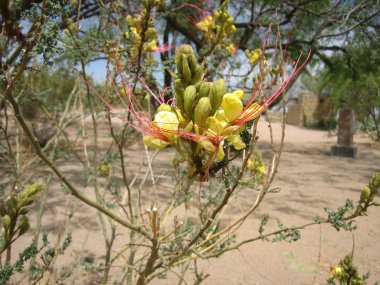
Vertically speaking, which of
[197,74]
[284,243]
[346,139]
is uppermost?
[197,74]

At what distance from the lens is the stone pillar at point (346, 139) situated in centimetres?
784

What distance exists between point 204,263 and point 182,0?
13.0 feet

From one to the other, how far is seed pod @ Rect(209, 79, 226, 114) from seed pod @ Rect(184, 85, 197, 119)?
0.11 ft

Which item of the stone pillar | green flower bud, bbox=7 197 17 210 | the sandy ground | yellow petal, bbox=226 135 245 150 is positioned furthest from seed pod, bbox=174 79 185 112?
the stone pillar

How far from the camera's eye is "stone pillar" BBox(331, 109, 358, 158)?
309 inches

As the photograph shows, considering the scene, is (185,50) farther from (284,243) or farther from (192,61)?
(284,243)

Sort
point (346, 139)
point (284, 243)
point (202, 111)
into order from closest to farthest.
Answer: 1. point (202, 111)
2. point (284, 243)
3. point (346, 139)

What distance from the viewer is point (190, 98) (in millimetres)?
582

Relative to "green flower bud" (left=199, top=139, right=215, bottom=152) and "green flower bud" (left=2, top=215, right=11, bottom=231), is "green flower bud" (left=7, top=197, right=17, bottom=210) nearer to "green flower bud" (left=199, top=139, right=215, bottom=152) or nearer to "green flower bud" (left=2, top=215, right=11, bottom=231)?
"green flower bud" (left=2, top=215, right=11, bottom=231)

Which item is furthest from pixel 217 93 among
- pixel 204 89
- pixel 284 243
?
pixel 284 243

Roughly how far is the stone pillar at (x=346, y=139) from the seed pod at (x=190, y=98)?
8.09 m

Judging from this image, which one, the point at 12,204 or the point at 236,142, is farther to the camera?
the point at 12,204

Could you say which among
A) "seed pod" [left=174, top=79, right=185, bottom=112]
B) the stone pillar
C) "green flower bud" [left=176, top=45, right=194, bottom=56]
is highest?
"green flower bud" [left=176, top=45, right=194, bottom=56]

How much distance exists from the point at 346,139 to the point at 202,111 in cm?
838
